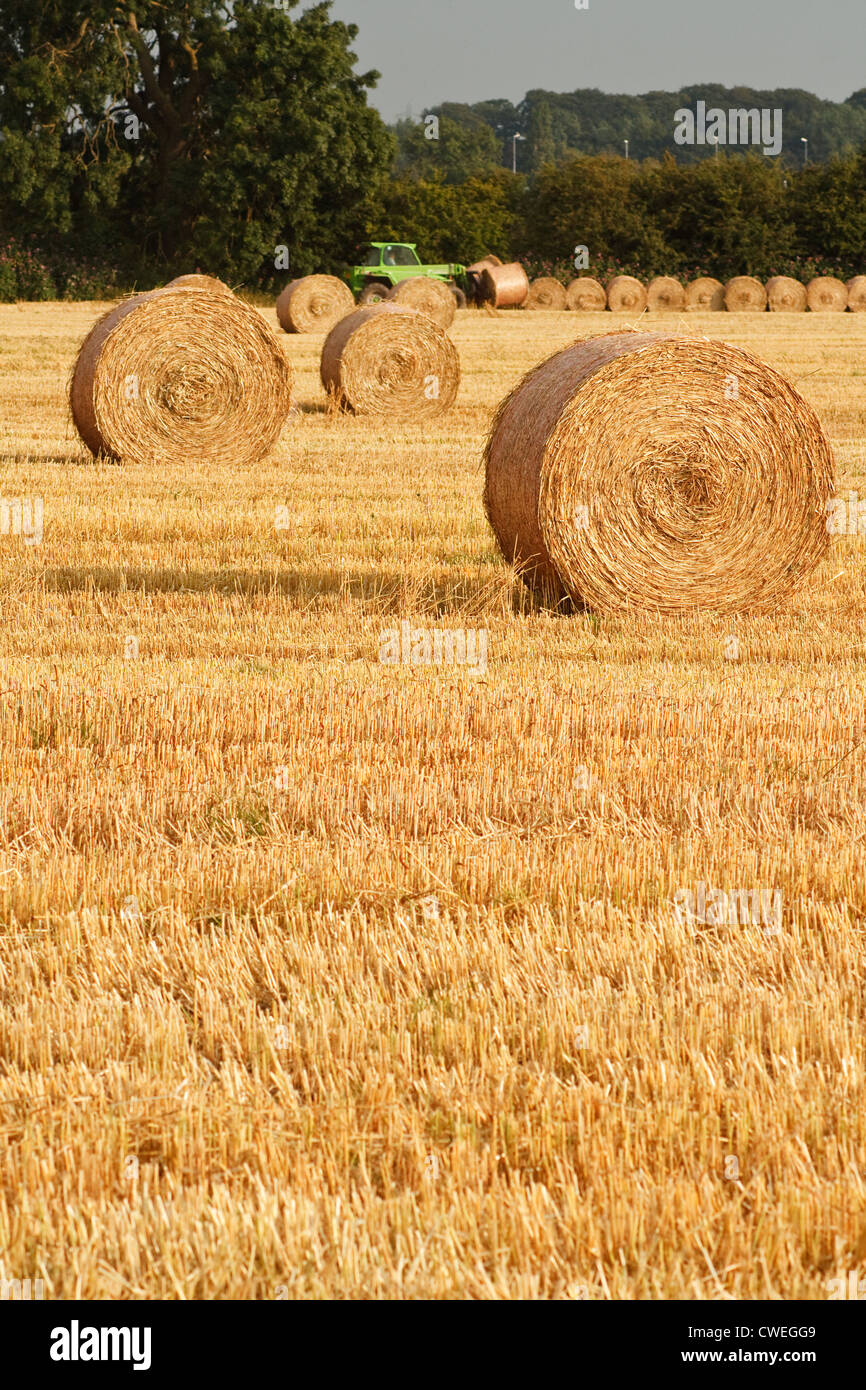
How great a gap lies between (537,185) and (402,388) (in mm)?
34927

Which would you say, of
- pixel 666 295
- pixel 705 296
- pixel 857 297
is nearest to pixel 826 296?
pixel 857 297

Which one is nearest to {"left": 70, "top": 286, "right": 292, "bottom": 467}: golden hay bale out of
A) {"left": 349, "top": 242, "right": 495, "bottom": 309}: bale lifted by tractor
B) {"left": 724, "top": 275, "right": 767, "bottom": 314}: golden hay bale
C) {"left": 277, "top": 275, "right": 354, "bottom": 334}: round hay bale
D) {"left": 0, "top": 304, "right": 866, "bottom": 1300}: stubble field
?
{"left": 0, "top": 304, "right": 866, "bottom": 1300}: stubble field

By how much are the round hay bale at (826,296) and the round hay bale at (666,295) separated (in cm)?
338

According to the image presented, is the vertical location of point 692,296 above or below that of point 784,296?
above

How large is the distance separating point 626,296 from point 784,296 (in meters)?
4.13

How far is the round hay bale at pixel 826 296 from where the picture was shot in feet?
143

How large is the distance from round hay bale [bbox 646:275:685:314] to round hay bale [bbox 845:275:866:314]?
456 cm

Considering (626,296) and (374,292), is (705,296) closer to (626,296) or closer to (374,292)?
(626,296)

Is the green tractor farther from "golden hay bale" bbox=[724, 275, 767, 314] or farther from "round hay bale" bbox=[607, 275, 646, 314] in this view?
"golden hay bale" bbox=[724, 275, 767, 314]

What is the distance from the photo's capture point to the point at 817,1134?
9.95ft

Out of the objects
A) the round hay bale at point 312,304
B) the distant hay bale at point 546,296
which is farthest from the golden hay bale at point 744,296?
the round hay bale at point 312,304

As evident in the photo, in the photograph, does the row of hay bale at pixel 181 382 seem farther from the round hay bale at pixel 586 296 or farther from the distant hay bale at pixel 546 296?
the round hay bale at pixel 586 296

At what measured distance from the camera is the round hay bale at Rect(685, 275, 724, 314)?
143 ft

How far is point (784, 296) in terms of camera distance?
142 ft
